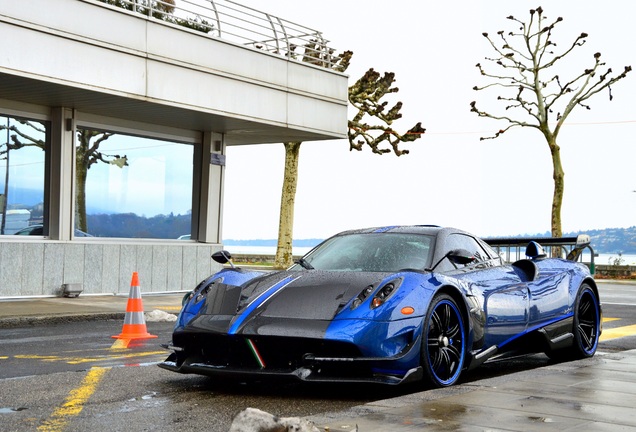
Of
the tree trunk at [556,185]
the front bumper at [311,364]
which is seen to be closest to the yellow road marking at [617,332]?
the front bumper at [311,364]

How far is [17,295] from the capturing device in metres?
17.2

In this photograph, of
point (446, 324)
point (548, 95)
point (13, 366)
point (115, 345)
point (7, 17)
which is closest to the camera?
point (446, 324)

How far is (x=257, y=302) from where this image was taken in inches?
265

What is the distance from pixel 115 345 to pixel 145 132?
10.5 metres

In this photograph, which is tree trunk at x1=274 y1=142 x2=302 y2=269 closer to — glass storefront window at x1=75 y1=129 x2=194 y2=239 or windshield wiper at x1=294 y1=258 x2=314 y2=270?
glass storefront window at x1=75 y1=129 x2=194 y2=239

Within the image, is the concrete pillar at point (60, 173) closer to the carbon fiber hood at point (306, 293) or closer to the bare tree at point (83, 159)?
the bare tree at point (83, 159)

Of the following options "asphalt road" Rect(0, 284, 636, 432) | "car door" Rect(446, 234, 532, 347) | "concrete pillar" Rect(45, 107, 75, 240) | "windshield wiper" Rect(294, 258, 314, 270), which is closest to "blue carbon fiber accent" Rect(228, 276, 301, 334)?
"asphalt road" Rect(0, 284, 636, 432)

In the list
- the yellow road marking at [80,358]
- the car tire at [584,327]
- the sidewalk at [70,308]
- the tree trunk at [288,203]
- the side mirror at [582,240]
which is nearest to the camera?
the car tire at [584,327]

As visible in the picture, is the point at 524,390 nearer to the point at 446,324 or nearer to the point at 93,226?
the point at 446,324

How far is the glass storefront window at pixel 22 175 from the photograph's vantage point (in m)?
17.5

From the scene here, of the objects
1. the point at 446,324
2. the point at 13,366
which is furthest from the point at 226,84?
the point at 446,324

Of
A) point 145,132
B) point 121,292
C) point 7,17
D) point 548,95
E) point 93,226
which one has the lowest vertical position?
point 121,292

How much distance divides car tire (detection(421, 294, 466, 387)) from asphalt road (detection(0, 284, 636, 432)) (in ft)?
0.84

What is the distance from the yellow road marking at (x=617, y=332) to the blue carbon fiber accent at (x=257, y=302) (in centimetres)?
593
